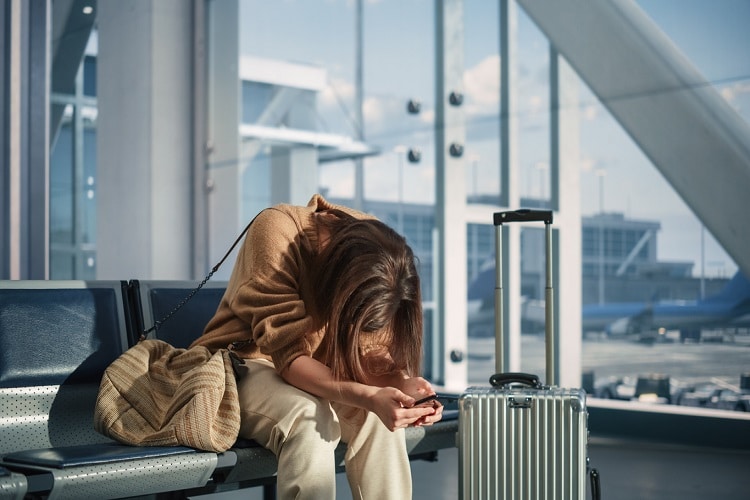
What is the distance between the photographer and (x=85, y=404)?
2344mm

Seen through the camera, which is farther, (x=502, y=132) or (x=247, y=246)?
(x=502, y=132)

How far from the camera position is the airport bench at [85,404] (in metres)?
1.81

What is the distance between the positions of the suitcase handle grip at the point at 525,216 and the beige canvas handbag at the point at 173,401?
2.67 feet

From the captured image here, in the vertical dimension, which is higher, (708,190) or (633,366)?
(708,190)

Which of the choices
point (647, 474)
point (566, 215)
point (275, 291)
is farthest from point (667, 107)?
point (275, 291)

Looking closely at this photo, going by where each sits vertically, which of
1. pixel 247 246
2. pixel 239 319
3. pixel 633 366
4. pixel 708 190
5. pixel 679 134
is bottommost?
pixel 633 366

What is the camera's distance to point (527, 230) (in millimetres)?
5062

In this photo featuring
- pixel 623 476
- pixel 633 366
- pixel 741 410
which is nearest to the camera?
pixel 623 476

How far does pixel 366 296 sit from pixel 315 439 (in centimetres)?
33

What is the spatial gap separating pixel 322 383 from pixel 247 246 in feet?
1.27

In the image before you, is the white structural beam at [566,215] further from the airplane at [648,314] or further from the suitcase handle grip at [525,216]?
the suitcase handle grip at [525,216]

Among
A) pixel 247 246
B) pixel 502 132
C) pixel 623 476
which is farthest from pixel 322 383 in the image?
pixel 502 132

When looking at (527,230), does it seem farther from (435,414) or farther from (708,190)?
(435,414)

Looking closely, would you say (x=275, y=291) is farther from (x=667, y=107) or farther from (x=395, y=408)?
(x=667, y=107)
